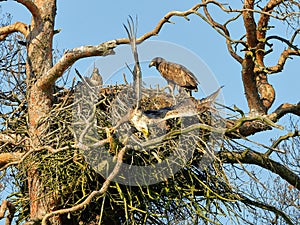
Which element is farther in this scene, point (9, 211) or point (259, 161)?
point (259, 161)

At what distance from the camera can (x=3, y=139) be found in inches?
221

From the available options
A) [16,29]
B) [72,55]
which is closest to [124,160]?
[72,55]

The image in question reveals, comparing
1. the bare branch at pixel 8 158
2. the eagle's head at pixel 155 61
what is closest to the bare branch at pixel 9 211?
the bare branch at pixel 8 158

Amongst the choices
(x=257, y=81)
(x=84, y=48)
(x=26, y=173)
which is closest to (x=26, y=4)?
(x=84, y=48)

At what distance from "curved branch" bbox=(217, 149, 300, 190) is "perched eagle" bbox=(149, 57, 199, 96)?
0.93 metres

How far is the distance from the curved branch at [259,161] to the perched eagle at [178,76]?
3.04 feet

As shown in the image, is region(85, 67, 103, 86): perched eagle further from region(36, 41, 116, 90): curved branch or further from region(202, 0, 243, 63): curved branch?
region(202, 0, 243, 63): curved branch

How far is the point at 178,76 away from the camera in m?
6.51

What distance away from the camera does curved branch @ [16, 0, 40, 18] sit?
228 inches

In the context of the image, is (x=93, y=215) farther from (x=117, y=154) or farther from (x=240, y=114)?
(x=240, y=114)

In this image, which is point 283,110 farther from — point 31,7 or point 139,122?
point 31,7

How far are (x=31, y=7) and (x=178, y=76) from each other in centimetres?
144

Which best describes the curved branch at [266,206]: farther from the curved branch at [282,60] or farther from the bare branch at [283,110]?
the curved branch at [282,60]

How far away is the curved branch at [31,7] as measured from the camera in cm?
578
